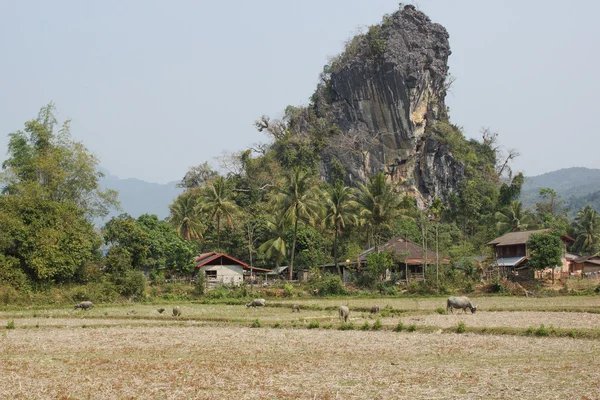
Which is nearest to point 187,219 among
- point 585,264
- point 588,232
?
point 585,264

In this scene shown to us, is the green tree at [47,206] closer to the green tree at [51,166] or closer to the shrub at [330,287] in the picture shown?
the green tree at [51,166]

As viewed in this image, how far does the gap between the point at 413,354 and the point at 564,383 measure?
493cm

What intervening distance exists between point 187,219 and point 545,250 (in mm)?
33095

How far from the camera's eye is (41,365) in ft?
47.3

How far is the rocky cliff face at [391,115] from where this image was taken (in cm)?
7912

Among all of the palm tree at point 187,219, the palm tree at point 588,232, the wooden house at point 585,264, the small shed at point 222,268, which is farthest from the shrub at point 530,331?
the palm tree at point 588,232

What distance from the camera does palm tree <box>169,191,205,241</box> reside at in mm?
59562

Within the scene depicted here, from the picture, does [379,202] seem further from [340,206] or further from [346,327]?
[346,327]

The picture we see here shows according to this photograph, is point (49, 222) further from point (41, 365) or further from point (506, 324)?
point (506, 324)

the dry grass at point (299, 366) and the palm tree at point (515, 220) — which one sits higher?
the palm tree at point (515, 220)

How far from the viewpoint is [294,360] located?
14945mm

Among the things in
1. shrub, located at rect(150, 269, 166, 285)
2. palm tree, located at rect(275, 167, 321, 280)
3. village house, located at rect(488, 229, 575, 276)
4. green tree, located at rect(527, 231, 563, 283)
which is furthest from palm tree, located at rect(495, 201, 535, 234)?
shrub, located at rect(150, 269, 166, 285)

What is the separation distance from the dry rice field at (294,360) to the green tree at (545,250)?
53.8ft

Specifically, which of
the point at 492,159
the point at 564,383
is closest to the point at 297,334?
the point at 564,383
